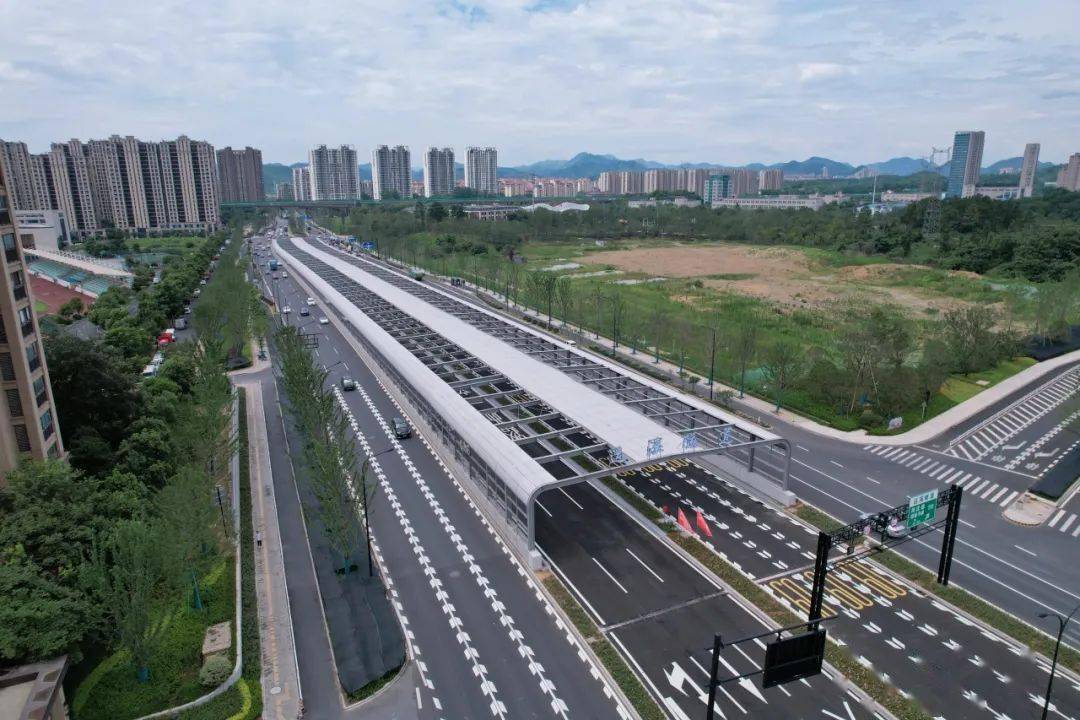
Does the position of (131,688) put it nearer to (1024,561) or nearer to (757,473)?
(757,473)

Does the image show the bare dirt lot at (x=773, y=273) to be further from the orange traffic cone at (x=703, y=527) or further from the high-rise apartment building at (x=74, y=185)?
the high-rise apartment building at (x=74, y=185)

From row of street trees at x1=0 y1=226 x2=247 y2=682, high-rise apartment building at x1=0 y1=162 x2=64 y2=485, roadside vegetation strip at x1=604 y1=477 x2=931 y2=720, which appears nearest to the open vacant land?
roadside vegetation strip at x1=604 y1=477 x2=931 y2=720

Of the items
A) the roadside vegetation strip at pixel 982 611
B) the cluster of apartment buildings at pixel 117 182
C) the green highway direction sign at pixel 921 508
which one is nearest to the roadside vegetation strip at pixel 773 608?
the green highway direction sign at pixel 921 508

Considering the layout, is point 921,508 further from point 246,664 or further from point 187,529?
point 187,529

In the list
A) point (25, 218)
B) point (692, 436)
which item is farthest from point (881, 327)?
point (25, 218)

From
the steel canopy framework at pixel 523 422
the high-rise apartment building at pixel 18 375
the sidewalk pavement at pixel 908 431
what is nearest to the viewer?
the high-rise apartment building at pixel 18 375
